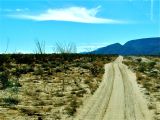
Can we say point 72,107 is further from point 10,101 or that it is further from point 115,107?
point 10,101

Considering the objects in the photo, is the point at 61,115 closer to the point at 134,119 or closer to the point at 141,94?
the point at 134,119

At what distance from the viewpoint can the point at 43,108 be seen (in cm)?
1911

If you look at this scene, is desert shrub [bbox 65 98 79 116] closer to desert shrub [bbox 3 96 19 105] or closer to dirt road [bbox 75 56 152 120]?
dirt road [bbox 75 56 152 120]

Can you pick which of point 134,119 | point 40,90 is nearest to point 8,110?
point 134,119

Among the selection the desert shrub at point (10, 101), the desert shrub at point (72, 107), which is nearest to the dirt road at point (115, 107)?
the desert shrub at point (72, 107)

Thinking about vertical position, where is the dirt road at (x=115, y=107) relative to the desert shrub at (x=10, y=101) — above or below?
below

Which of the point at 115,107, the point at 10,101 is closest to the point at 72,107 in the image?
the point at 115,107

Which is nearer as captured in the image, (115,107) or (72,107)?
(115,107)

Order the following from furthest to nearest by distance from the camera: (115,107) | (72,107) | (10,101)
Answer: (10,101)
(72,107)
(115,107)

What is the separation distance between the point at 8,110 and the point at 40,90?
8164 millimetres

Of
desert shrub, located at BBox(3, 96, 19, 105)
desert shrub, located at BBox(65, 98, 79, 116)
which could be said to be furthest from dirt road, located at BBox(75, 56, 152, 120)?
desert shrub, located at BBox(3, 96, 19, 105)

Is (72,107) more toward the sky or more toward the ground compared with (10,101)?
more toward the ground

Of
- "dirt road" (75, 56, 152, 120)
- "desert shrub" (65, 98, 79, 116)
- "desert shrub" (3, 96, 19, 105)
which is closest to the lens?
"dirt road" (75, 56, 152, 120)

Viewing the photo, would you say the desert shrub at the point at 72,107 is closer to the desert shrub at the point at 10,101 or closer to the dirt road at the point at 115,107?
the dirt road at the point at 115,107
